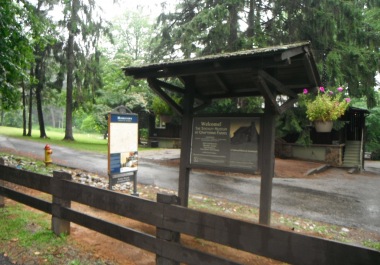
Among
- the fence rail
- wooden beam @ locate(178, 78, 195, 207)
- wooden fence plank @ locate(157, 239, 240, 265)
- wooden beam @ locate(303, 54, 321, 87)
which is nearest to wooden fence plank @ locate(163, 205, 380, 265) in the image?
the fence rail

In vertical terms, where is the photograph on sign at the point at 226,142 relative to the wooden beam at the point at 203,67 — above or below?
below

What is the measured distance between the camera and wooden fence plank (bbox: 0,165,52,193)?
200 inches

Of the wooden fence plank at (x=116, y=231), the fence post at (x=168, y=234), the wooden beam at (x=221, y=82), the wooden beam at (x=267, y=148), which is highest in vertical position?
the wooden beam at (x=221, y=82)

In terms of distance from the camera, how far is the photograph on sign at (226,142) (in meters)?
5.38

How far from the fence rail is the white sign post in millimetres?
2036

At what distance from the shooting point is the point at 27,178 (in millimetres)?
5410

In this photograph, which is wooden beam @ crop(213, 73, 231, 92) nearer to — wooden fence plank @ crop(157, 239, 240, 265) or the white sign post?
the white sign post

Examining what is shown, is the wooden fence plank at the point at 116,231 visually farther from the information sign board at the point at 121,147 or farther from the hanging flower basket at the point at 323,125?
the hanging flower basket at the point at 323,125

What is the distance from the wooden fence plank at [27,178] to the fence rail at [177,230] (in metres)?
0.02

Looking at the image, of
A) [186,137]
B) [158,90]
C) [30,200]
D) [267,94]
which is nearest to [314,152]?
[186,137]

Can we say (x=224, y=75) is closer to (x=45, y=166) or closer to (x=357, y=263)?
(x=357, y=263)

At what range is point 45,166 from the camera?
12.0 m

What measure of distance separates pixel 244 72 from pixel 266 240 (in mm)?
3396

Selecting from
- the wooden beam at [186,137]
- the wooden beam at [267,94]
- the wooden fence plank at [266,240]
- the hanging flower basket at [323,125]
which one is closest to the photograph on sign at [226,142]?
the wooden beam at [186,137]
